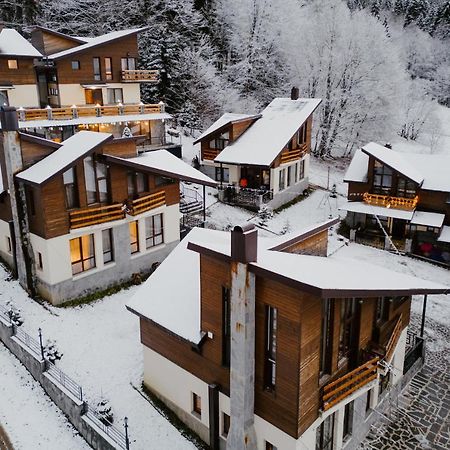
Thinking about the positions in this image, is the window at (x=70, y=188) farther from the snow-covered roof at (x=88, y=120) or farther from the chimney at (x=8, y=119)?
the snow-covered roof at (x=88, y=120)

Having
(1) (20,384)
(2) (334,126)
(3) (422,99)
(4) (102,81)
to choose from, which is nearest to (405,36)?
(3) (422,99)

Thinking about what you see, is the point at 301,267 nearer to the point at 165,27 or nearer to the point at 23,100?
the point at 23,100

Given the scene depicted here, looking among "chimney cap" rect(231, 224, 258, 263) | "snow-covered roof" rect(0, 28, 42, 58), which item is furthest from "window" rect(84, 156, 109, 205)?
"snow-covered roof" rect(0, 28, 42, 58)

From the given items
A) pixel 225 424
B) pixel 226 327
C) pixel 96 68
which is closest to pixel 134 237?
pixel 226 327

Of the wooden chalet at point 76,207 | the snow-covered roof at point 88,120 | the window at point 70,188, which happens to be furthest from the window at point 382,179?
the window at point 70,188

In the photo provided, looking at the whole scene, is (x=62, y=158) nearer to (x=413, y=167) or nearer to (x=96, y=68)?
(x=96, y=68)
